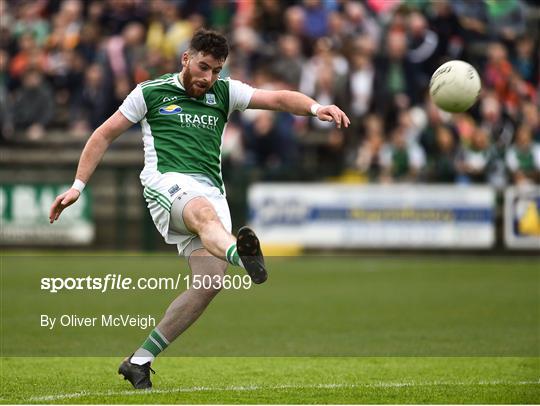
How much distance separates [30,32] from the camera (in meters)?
23.5

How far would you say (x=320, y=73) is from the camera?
862 inches

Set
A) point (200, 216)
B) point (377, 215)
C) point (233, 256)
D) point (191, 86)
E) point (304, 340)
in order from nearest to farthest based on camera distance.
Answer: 1. point (233, 256)
2. point (200, 216)
3. point (191, 86)
4. point (304, 340)
5. point (377, 215)

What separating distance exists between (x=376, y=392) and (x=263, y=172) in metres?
12.9

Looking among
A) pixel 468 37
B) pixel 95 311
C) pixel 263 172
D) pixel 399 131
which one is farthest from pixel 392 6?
pixel 95 311

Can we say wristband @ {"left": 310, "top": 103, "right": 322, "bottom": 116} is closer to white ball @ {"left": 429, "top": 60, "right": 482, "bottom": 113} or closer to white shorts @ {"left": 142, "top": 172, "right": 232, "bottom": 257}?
white shorts @ {"left": 142, "top": 172, "right": 232, "bottom": 257}

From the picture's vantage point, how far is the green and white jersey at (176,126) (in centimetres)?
836

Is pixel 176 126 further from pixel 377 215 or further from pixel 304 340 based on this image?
pixel 377 215

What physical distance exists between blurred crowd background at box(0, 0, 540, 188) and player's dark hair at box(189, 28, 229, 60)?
1258 cm

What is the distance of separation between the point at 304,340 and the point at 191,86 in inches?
151

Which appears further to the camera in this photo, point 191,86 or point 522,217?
point 522,217

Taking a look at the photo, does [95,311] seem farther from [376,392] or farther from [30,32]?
[30,32]

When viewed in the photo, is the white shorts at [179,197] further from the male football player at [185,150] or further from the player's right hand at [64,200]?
the player's right hand at [64,200]

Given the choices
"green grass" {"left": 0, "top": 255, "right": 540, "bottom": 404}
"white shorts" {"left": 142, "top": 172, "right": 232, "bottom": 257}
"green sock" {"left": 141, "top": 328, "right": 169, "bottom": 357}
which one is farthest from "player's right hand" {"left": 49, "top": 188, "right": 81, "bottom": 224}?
"green grass" {"left": 0, "top": 255, "right": 540, "bottom": 404}

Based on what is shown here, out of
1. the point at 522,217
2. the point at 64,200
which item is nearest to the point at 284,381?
the point at 64,200
